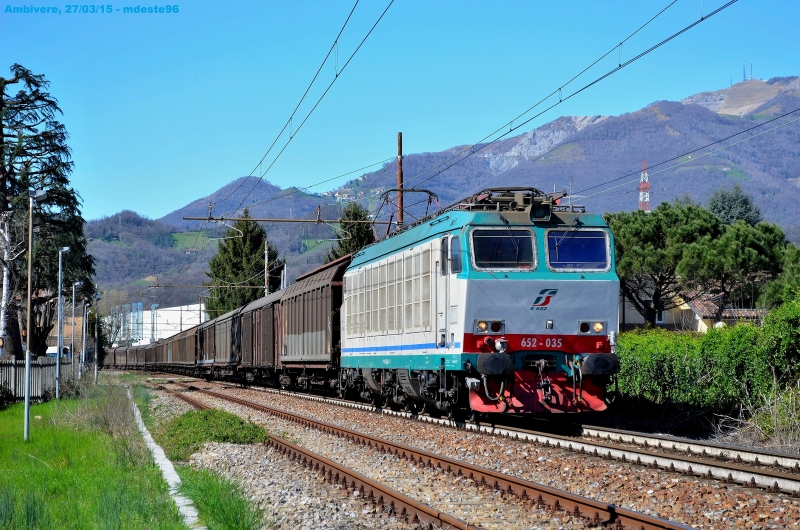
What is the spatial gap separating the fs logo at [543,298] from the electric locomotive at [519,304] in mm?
20

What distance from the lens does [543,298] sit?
16.0m

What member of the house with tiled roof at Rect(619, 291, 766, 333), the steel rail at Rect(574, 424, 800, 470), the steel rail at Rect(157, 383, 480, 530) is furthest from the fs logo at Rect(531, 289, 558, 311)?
the house with tiled roof at Rect(619, 291, 766, 333)

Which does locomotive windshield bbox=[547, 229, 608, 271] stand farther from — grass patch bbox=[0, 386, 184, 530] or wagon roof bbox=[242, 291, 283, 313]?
wagon roof bbox=[242, 291, 283, 313]

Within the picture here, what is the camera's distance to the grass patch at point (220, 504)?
28.1 ft

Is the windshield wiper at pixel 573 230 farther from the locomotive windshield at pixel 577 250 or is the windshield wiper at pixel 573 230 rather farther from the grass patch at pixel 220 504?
the grass patch at pixel 220 504

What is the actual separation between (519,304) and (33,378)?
22330 mm

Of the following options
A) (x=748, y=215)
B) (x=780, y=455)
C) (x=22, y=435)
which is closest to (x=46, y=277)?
(x=22, y=435)

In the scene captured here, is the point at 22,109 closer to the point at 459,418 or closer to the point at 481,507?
the point at 459,418

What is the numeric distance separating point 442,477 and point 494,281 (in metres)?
4.92

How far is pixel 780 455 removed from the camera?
37.3 feet

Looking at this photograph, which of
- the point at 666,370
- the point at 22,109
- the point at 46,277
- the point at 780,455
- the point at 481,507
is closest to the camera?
the point at 481,507

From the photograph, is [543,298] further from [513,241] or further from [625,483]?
[625,483]

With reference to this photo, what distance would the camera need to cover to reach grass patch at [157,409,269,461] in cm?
1612

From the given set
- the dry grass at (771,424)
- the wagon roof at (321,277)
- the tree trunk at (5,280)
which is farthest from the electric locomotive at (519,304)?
the tree trunk at (5,280)
